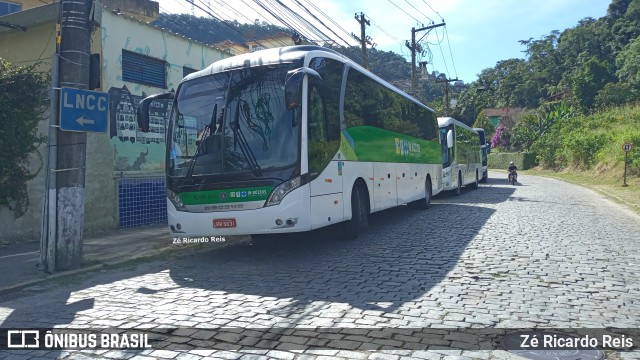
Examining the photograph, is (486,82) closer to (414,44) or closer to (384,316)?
(414,44)

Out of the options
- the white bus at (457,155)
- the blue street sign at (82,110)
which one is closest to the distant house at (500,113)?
the white bus at (457,155)

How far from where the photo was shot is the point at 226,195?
7957 mm

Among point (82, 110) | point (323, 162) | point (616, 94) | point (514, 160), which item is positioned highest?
point (616, 94)

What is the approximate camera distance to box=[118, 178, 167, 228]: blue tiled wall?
1296cm

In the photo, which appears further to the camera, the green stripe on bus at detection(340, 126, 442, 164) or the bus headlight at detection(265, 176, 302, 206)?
the green stripe on bus at detection(340, 126, 442, 164)

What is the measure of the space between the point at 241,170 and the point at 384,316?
3784 mm

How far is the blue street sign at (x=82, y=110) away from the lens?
24.5 feet

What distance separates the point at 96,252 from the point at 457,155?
17.2 m

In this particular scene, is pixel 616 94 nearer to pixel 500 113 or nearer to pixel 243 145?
pixel 500 113

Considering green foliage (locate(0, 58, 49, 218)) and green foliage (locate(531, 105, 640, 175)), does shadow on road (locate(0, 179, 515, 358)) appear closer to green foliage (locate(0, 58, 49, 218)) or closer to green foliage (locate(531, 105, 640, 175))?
green foliage (locate(0, 58, 49, 218))

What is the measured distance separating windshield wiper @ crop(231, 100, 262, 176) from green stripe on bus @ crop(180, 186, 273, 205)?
0.95ft

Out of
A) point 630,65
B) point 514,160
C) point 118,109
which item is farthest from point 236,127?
point 630,65

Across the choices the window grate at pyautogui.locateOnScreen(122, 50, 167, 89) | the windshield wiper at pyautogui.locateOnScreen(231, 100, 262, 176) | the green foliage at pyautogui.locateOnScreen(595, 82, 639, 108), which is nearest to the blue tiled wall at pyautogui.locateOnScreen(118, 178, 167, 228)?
the window grate at pyautogui.locateOnScreen(122, 50, 167, 89)

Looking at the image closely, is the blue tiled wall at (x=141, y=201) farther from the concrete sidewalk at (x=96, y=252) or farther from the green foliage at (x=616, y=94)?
the green foliage at (x=616, y=94)
